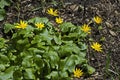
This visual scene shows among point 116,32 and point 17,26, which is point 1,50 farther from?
point 116,32

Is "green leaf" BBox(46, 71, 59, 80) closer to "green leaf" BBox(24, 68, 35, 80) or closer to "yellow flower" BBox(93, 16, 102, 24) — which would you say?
"green leaf" BBox(24, 68, 35, 80)

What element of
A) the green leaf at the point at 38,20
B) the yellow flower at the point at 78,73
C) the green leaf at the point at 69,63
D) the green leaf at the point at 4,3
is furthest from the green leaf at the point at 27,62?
the green leaf at the point at 4,3

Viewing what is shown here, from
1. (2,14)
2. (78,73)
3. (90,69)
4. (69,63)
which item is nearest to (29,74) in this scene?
(69,63)

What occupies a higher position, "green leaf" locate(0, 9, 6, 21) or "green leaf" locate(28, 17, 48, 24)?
"green leaf" locate(0, 9, 6, 21)

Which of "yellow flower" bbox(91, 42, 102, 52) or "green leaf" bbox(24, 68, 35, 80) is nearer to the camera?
"green leaf" bbox(24, 68, 35, 80)

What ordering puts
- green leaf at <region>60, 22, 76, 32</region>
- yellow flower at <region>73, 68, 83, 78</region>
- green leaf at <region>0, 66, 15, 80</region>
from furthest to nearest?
green leaf at <region>60, 22, 76, 32</region>
yellow flower at <region>73, 68, 83, 78</region>
green leaf at <region>0, 66, 15, 80</region>

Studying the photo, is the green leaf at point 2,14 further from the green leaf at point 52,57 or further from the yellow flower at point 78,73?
the yellow flower at point 78,73

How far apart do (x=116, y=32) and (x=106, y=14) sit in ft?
0.95

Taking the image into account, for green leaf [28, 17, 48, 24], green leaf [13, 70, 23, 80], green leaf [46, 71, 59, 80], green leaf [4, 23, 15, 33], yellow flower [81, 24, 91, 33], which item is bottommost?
green leaf [46, 71, 59, 80]

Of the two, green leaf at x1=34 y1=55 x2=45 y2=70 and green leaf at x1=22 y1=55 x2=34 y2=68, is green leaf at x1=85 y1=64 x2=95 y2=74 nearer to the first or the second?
green leaf at x1=34 y1=55 x2=45 y2=70

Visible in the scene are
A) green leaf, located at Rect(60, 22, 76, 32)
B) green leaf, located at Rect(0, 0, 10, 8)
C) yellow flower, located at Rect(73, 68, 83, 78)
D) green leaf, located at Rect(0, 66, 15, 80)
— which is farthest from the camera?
green leaf, located at Rect(0, 0, 10, 8)

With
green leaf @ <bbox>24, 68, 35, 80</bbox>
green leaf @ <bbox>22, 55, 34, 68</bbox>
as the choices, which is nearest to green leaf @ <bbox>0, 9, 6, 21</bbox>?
green leaf @ <bbox>22, 55, 34, 68</bbox>

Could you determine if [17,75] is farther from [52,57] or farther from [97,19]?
[97,19]

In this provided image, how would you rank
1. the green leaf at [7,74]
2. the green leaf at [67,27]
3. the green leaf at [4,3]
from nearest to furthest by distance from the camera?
1. the green leaf at [7,74]
2. the green leaf at [67,27]
3. the green leaf at [4,3]
